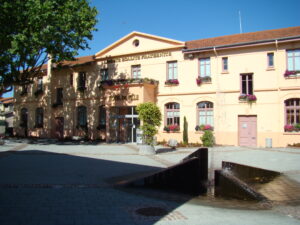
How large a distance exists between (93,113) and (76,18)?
8493 mm

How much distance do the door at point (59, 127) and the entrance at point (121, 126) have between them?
22.4 feet

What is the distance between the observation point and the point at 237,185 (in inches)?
295

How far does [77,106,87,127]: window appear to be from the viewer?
24.1 m

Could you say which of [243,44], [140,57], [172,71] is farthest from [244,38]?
[140,57]

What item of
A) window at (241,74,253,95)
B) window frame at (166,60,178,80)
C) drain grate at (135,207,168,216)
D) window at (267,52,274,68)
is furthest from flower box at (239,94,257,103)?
drain grate at (135,207,168,216)

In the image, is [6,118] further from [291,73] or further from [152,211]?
[152,211]

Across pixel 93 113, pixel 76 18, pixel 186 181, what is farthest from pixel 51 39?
pixel 186 181

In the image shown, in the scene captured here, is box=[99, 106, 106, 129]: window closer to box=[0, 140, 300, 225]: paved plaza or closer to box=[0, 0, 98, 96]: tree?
box=[0, 0, 98, 96]: tree

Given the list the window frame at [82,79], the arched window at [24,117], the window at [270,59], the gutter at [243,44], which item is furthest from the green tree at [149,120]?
the arched window at [24,117]

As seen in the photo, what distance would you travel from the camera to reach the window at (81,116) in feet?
79.0

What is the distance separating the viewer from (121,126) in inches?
853

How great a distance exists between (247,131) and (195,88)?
4726 millimetres

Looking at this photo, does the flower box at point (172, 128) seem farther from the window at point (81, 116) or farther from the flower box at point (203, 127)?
the window at point (81, 116)

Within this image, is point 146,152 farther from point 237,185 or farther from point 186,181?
point 237,185
